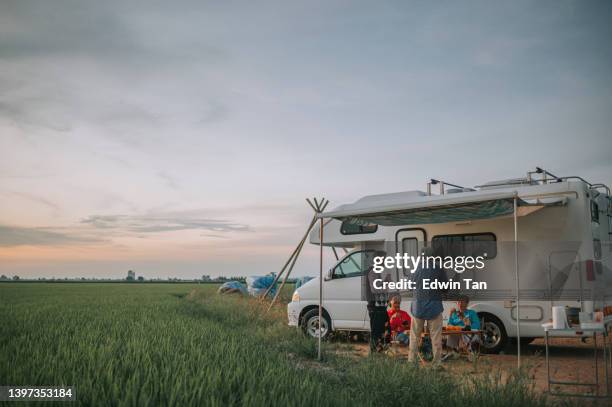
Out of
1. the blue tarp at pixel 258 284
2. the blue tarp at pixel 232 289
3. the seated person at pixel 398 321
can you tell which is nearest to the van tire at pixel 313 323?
the seated person at pixel 398 321

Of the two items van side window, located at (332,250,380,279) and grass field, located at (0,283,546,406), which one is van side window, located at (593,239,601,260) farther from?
van side window, located at (332,250,380,279)

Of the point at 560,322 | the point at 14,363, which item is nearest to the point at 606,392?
the point at 560,322

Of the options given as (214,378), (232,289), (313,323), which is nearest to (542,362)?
(214,378)

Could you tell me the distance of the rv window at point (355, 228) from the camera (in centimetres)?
1213

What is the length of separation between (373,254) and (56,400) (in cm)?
840

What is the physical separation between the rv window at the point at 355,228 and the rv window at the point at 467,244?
1.52 meters

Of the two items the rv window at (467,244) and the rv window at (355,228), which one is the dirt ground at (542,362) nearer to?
the rv window at (467,244)

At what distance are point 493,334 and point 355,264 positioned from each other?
323cm

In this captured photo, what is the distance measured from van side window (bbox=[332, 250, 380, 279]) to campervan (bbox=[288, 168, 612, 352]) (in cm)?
3

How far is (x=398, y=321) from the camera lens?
10.6m

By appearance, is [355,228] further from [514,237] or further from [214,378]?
[214,378]

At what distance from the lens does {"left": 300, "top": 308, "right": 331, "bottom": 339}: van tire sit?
1234cm

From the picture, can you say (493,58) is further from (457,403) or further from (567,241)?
(457,403)

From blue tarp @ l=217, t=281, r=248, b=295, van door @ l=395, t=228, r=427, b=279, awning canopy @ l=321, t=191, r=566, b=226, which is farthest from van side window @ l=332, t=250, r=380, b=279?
blue tarp @ l=217, t=281, r=248, b=295
